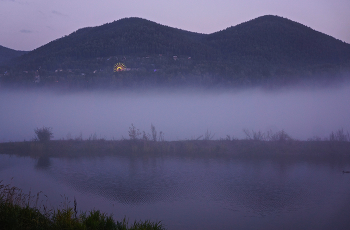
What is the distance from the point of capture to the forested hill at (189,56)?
29531 mm

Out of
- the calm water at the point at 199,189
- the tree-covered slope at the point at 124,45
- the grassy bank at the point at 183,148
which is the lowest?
the calm water at the point at 199,189

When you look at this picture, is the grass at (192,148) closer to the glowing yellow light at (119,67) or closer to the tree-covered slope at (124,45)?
the glowing yellow light at (119,67)

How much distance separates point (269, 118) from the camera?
2602 centimetres

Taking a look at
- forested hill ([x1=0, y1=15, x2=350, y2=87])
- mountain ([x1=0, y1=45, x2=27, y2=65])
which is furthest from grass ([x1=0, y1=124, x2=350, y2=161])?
mountain ([x1=0, y1=45, x2=27, y2=65])

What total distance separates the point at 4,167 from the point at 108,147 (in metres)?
4.96

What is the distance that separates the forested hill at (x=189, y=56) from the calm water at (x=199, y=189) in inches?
695

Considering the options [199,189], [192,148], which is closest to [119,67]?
[192,148]

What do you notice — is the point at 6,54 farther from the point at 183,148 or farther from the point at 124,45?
the point at 183,148

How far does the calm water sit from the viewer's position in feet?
24.0

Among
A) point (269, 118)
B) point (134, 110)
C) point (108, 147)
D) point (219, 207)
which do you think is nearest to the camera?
point (219, 207)

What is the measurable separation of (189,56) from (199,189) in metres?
27.8

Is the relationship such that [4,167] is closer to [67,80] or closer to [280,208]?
[280,208]

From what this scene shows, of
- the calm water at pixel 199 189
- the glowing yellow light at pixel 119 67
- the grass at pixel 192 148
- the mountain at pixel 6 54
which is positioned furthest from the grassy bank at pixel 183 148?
the mountain at pixel 6 54

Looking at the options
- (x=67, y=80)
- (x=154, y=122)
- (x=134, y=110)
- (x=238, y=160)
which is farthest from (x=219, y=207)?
(x=67, y=80)
